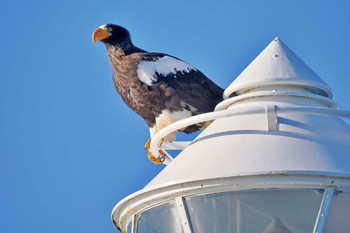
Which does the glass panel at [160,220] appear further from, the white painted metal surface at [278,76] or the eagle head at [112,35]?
the eagle head at [112,35]

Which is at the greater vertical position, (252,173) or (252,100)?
(252,100)

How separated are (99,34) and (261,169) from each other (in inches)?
260

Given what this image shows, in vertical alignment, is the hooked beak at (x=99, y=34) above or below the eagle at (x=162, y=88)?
above

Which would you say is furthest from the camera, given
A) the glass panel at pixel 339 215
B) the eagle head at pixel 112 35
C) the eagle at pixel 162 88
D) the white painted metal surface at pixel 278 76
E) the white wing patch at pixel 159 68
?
the eagle head at pixel 112 35

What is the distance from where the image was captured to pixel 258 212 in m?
3.51

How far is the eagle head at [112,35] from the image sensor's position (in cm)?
981

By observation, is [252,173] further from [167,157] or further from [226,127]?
[167,157]

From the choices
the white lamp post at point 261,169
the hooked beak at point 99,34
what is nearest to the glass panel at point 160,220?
the white lamp post at point 261,169

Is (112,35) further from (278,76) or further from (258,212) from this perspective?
(258,212)

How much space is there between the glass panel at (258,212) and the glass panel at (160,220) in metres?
0.09

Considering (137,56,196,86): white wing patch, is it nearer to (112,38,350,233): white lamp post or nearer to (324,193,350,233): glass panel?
(112,38,350,233): white lamp post

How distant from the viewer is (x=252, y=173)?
3.50m

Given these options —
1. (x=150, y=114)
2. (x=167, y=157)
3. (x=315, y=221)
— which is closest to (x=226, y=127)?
(x=315, y=221)

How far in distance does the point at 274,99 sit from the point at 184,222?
83 centimetres
